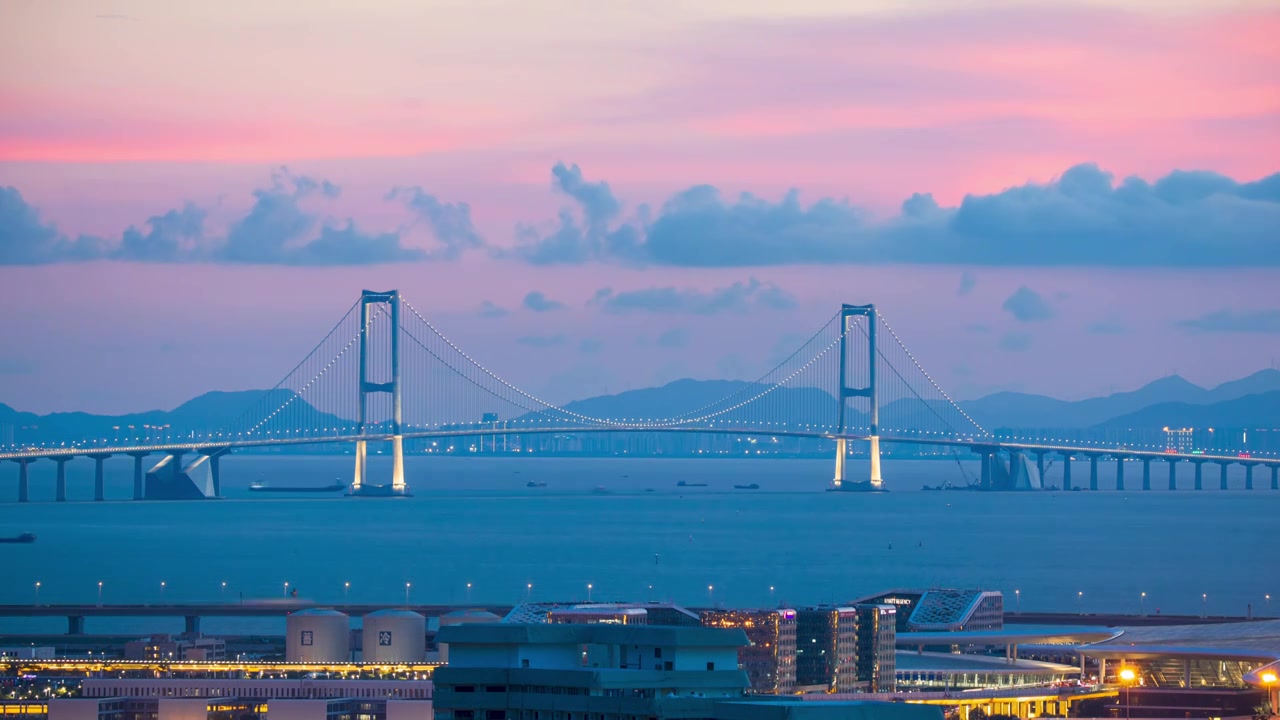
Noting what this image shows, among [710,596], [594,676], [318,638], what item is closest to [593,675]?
[594,676]

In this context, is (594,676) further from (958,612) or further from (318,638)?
(958,612)

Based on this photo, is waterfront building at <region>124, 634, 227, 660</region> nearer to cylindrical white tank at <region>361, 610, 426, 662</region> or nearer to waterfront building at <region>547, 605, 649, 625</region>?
cylindrical white tank at <region>361, 610, 426, 662</region>

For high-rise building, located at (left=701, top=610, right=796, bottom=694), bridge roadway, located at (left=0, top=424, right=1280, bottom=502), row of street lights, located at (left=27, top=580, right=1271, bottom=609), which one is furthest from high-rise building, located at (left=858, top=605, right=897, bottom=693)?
bridge roadway, located at (left=0, top=424, right=1280, bottom=502)

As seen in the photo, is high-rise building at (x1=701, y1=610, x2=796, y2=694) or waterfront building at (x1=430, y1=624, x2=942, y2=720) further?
high-rise building at (x1=701, y1=610, x2=796, y2=694)

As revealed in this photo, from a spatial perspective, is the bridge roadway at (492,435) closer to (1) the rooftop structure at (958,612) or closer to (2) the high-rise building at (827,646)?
(1) the rooftop structure at (958,612)

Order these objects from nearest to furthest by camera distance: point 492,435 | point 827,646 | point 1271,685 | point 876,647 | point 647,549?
point 1271,685 → point 827,646 → point 876,647 → point 647,549 → point 492,435

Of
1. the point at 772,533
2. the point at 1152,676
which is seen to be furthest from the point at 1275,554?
the point at 1152,676
